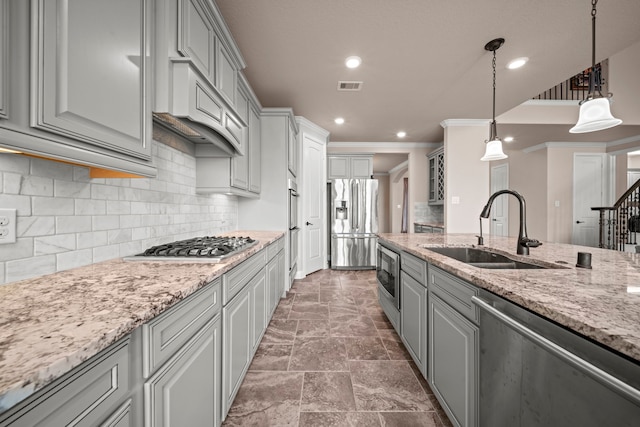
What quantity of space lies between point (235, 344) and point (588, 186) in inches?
314

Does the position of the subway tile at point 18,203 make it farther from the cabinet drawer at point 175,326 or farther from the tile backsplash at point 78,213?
the cabinet drawer at point 175,326

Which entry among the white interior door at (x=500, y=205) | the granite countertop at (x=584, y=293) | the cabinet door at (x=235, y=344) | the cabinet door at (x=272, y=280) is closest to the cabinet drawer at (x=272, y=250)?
the cabinet door at (x=272, y=280)

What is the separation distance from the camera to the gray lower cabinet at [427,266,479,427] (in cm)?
109

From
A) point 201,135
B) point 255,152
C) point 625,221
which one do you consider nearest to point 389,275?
point 201,135

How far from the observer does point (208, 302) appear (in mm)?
1083

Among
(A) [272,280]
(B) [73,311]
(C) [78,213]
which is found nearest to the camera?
(B) [73,311]

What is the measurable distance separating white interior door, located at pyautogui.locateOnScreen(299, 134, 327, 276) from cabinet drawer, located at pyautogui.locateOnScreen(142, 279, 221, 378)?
3.11 metres

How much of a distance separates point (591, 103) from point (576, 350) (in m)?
1.78

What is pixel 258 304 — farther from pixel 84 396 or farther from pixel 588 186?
pixel 588 186

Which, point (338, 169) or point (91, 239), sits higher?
point (338, 169)

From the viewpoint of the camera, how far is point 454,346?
48.5 inches

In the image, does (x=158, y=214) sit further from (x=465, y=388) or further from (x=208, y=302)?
(x=465, y=388)

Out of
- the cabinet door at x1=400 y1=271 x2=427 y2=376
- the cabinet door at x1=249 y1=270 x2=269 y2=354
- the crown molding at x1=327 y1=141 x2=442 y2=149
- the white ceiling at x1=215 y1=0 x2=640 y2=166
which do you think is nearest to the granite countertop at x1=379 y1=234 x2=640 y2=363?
the cabinet door at x1=400 y1=271 x2=427 y2=376

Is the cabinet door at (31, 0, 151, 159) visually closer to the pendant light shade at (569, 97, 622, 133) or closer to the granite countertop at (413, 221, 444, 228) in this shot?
the pendant light shade at (569, 97, 622, 133)
